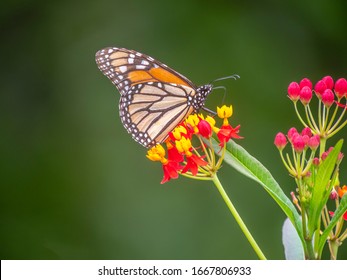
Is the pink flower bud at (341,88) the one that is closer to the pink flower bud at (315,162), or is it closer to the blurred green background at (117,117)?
the pink flower bud at (315,162)

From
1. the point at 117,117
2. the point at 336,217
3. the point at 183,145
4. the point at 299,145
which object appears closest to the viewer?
the point at 336,217

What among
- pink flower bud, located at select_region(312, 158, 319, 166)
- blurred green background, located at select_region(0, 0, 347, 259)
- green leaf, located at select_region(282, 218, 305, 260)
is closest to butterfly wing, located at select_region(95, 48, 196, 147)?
green leaf, located at select_region(282, 218, 305, 260)

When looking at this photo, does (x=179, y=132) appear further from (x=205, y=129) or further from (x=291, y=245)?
(x=291, y=245)

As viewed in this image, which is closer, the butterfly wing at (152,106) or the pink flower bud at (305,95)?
the pink flower bud at (305,95)

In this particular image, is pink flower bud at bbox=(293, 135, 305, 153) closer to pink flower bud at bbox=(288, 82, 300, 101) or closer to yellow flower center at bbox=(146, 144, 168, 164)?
pink flower bud at bbox=(288, 82, 300, 101)

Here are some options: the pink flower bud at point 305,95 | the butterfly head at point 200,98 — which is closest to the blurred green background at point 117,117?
the butterfly head at point 200,98

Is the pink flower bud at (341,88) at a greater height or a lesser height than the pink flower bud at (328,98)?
greater

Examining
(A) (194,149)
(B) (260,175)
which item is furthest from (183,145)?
(B) (260,175)

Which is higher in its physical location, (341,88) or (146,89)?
(341,88)

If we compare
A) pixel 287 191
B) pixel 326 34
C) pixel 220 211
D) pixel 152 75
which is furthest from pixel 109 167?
pixel 152 75
